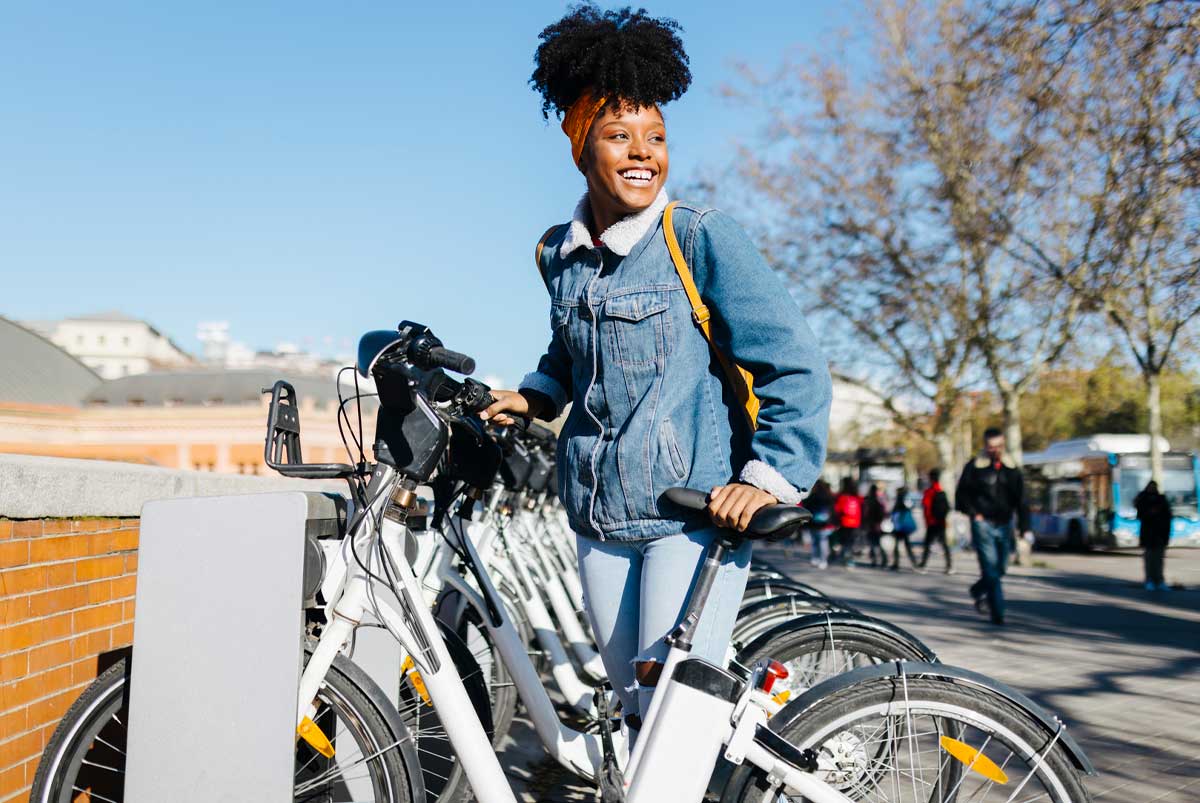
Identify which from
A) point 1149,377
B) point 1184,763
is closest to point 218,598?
point 1184,763

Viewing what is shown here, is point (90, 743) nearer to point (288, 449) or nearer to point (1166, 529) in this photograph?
point (288, 449)

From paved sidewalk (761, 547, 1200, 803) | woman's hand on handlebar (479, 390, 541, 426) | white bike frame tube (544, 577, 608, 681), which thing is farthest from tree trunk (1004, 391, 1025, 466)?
woman's hand on handlebar (479, 390, 541, 426)

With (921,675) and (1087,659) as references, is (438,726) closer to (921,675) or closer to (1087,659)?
(921,675)

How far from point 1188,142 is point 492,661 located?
1054 cm

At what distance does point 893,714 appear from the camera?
2.25m

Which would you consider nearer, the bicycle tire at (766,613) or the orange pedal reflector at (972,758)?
the orange pedal reflector at (972,758)

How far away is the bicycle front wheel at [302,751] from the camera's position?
8.13ft

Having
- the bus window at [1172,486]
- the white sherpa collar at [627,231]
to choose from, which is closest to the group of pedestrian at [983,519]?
the white sherpa collar at [627,231]

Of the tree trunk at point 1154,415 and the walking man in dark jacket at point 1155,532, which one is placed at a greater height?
the tree trunk at point 1154,415

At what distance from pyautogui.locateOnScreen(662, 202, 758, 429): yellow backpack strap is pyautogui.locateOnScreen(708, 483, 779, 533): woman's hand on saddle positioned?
0.57 feet

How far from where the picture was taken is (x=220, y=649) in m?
2.56

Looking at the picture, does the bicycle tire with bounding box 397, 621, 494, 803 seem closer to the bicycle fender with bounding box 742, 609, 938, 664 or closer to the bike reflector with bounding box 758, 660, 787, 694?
the bicycle fender with bounding box 742, 609, 938, 664

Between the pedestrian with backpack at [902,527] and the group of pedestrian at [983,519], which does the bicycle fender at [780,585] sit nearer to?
the group of pedestrian at [983,519]

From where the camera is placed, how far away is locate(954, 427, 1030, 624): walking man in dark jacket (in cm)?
1001
